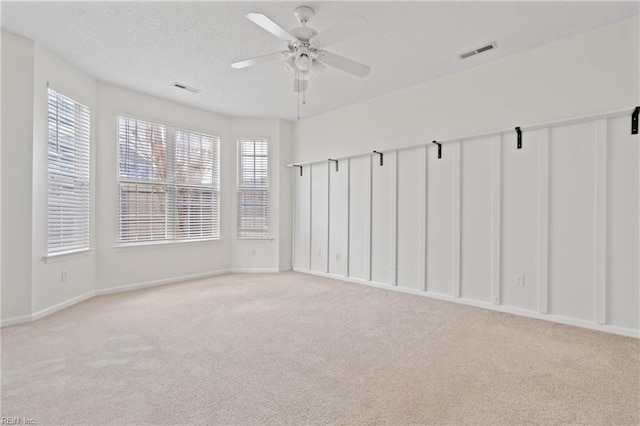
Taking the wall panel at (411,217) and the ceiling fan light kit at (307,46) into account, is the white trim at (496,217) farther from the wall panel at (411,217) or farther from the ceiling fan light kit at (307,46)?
the ceiling fan light kit at (307,46)

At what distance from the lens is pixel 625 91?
123 inches

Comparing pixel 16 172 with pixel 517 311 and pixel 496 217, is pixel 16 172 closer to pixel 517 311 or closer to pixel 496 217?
pixel 496 217

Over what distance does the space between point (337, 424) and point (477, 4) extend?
3.43 metres

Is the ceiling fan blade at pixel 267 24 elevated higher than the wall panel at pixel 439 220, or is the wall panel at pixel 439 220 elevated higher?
the ceiling fan blade at pixel 267 24

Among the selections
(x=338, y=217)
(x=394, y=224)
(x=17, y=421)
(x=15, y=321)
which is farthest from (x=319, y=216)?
(x=17, y=421)

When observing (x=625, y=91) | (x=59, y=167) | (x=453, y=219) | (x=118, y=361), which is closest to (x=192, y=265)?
(x=59, y=167)

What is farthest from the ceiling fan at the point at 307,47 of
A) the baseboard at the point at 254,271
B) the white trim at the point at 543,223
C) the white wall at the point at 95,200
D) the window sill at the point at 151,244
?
the baseboard at the point at 254,271

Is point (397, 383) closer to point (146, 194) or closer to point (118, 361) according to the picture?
point (118, 361)

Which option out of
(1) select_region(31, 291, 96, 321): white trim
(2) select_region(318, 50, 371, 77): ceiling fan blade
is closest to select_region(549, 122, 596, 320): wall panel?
(2) select_region(318, 50, 371, 77): ceiling fan blade

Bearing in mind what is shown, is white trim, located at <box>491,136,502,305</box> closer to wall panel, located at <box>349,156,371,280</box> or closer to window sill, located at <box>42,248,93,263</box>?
wall panel, located at <box>349,156,371,280</box>

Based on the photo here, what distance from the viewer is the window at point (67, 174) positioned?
12.7 ft

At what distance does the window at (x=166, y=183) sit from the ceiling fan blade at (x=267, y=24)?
338 cm

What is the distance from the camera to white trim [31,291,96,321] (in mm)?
3616

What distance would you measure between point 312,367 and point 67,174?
12.6 feet
